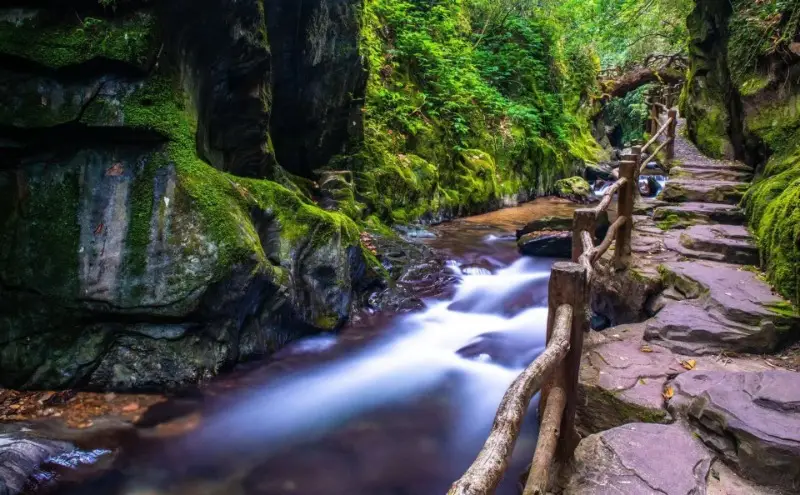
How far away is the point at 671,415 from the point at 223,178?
15.2 feet

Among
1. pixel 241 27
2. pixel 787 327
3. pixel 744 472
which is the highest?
pixel 241 27

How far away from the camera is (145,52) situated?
15.9 ft

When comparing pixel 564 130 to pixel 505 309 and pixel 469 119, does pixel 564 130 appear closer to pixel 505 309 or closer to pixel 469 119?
pixel 469 119

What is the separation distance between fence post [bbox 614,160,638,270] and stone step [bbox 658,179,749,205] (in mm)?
3246

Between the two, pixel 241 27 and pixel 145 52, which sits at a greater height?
pixel 241 27

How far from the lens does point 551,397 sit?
2.55 metres

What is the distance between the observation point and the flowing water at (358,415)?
4105 mm

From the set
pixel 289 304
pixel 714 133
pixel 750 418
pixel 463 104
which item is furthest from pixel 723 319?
pixel 463 104

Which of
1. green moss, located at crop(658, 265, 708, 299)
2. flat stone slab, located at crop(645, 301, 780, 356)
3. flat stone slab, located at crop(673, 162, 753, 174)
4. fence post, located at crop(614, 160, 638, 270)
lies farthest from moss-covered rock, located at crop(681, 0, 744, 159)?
flat stone slab, located at crop(645, 301, 780, 356)

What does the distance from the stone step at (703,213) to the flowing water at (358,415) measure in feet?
7.46

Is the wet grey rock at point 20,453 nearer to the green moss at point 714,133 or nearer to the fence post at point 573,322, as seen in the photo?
the fence post at point 573,322

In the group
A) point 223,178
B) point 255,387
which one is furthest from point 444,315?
point 223,178

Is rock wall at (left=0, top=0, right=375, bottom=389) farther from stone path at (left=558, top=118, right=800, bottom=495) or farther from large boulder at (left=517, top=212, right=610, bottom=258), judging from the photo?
large boulder at (left=517, top=212, right=610, bottom=258)

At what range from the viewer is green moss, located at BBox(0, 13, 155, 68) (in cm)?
453
